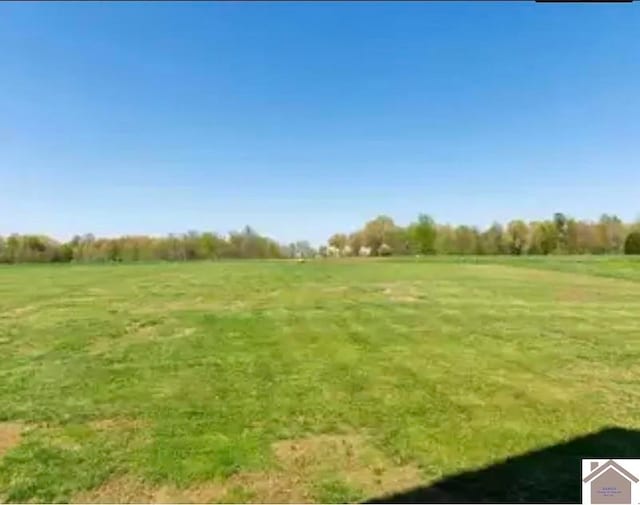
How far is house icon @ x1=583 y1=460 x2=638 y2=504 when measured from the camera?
10.5 feet

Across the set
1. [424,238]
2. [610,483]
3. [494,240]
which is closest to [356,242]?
[424,238]

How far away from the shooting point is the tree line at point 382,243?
6756cm

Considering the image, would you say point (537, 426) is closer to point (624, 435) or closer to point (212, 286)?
point (624, 435)

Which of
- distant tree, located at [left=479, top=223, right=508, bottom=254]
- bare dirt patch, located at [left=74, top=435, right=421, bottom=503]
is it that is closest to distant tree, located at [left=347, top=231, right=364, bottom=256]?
distant tree, located at [left=479, top=223, right=508, bottom=254]

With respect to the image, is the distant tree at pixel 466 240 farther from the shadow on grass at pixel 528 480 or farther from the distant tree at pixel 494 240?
the shadow on grass at pixel 528 480

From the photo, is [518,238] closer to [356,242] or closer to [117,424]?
[356,242]

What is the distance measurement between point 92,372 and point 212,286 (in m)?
12.9

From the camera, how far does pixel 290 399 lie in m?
5.26

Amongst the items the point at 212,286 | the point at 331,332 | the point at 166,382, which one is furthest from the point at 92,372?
the point at 212,286

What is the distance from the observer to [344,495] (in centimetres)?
337

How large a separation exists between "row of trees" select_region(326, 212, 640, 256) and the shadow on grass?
67.0m

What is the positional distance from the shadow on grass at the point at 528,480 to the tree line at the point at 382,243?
6702 centimetres

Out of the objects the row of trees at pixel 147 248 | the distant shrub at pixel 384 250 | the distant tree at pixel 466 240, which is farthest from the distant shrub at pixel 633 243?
the row of trees at pixel 147 248

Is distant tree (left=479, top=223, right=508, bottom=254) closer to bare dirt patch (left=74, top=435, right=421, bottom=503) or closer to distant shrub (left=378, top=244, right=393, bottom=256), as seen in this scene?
distant shrub (left=378, top=244, right=393, bottom=256)
